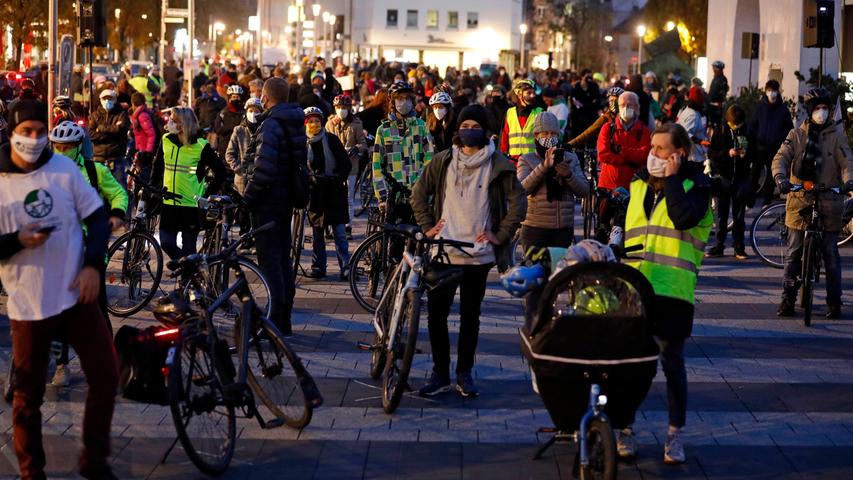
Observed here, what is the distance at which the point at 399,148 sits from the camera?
43.5ft

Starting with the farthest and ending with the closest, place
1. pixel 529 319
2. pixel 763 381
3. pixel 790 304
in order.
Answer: pixel 790 304 < pixel 763 381 < pixel 529 319

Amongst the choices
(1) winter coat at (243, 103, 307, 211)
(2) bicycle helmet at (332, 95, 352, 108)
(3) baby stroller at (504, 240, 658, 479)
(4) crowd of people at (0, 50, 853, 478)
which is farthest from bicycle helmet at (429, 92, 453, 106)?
(3) baby stroller at (504, 240, 658, 479)

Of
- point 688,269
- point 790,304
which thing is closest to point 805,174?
point 790,304

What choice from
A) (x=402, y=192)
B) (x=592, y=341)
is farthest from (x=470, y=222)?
(x=402, y=192)

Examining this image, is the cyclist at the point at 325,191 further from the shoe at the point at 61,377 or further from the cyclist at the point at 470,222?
the shoe at the point at 61,377

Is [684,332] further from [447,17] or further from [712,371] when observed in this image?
[447,17]

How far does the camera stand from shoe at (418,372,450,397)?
348 inches

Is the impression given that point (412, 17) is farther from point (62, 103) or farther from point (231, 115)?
point (62, 103)

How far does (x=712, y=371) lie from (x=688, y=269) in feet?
8.60

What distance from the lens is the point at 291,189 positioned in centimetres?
1059

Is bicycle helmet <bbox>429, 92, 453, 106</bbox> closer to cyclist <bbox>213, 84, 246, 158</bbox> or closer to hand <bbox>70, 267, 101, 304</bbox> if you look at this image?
cyclist <bbox>213, 84, 246, 158</bbox>

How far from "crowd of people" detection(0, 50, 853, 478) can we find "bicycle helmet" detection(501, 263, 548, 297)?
594 millimetres

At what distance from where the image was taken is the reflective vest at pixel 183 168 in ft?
40.7

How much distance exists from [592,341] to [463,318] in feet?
7.59
